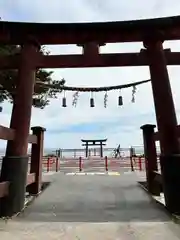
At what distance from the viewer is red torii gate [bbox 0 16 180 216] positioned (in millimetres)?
4406

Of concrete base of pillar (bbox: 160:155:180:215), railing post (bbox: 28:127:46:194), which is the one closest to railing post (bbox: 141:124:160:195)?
concrete base of pillar (bbox: 160:155:180:215)

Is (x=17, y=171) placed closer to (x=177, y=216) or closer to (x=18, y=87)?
(x=18, y=87)

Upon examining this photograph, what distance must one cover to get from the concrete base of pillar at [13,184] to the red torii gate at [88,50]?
47 cm

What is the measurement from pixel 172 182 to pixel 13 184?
2.55 meters

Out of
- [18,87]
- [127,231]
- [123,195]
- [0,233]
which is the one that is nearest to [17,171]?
[0,233]

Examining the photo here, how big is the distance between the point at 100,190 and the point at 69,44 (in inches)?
136

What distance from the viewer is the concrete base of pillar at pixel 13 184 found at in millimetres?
3775

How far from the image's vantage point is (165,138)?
410 cm

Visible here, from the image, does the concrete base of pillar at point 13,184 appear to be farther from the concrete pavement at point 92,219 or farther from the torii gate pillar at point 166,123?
the torii gate pillar at point 166,123

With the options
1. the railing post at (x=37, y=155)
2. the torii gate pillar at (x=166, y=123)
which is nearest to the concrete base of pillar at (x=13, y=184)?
the railing post at (x=37, y=155)

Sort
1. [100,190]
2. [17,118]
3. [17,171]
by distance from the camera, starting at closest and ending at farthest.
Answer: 1. [17,171]
2. [17,118]
3. [100,190]

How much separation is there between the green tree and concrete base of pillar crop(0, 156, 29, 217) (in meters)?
3.97

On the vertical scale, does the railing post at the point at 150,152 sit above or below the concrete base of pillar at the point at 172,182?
above

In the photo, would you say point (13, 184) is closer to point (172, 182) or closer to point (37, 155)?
point (37, 155)
